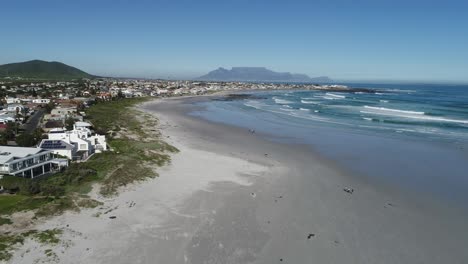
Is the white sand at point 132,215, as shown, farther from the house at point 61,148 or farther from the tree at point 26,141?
the tree at point 26,141

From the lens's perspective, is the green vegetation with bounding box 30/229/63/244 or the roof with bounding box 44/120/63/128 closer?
the green vegetation with bounding box 30/229/63/244

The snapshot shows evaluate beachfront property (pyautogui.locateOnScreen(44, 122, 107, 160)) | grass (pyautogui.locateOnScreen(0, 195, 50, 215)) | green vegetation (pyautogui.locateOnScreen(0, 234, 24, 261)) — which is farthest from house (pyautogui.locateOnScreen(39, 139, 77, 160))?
green vegetation (pyautogui.locateOnScreen(0, 234, 24, 261))

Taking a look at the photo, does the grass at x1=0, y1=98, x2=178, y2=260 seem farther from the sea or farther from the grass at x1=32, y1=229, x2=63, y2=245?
the sea

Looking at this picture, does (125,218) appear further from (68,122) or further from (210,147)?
(68,122)

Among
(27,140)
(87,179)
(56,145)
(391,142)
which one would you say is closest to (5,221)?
(87,179)

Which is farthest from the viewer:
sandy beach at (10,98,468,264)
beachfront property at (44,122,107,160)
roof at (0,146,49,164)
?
beachfront property at (44,122,107,160)

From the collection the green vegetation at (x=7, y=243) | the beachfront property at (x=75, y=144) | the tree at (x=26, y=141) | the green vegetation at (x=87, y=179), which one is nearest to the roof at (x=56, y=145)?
the beachfront property at (x=75, y=144)
